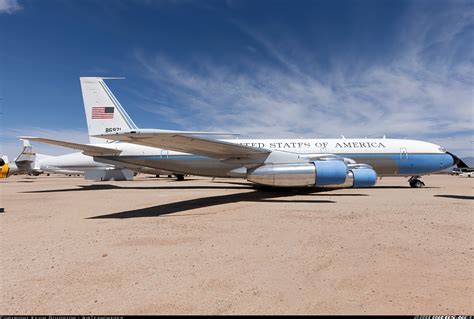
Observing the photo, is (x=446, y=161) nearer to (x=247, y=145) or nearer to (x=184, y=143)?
(x=247, y=145)

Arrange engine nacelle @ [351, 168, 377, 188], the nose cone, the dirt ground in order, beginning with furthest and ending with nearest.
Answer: the nose cone, engine nacelle @ [351, 168, 377, 188], the dirt ground

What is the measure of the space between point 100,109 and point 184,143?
9450 mm

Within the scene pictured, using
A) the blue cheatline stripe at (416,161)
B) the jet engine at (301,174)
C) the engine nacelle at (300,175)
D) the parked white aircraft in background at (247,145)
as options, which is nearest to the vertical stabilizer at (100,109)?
the parked white aircraft in background at (247,145)

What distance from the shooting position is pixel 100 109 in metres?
14.9

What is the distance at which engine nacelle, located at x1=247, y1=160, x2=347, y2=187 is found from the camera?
9.71 metres

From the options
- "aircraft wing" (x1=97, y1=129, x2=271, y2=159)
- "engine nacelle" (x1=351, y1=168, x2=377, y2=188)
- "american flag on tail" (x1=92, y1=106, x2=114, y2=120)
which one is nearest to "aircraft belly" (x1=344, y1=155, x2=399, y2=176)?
"engine nacelle" (x1=351, y1=168, x2=377, y2=188)

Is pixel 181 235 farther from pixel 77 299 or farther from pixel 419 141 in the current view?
pixel 419 141

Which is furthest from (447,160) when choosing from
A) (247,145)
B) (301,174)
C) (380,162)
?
(247,145)

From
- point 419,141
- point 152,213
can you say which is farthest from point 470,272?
point 419,141

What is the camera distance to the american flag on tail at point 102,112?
585 inches

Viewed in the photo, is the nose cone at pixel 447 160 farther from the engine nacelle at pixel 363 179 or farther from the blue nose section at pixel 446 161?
the engine nacelle at pixel 363 179

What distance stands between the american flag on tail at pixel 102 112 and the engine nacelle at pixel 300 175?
10.7 metres

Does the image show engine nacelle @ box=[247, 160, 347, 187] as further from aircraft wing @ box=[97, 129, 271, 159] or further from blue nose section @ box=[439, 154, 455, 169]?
blue nose section @ box=[439, 154, 455, 169]

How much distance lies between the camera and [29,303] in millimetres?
2465
